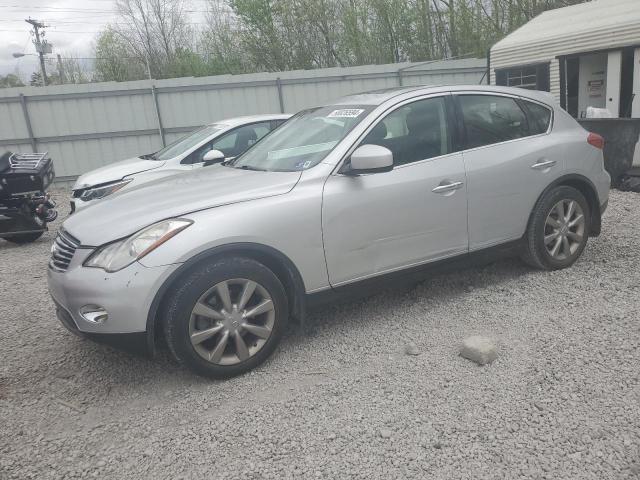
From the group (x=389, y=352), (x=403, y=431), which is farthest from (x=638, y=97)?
(x=403, y=431)

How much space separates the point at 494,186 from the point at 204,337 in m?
2.40

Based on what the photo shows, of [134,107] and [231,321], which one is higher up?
[134,107]

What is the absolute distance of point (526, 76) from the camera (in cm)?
1291

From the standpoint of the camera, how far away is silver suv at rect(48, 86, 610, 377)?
9.40 ft

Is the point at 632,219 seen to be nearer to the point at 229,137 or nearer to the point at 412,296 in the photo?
the point at 412,296

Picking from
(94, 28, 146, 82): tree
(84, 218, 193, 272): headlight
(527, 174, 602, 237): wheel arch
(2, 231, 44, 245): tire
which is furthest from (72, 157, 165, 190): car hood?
(94, 28, 146, 82): tree

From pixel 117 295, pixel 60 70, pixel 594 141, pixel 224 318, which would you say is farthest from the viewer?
pixel 60 70

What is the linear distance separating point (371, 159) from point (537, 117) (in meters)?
1.92

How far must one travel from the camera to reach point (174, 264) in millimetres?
2812

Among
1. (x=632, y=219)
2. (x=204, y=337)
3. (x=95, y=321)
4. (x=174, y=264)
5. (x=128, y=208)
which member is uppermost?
(x=128, y=208)

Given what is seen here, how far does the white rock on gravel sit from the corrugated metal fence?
408 inches

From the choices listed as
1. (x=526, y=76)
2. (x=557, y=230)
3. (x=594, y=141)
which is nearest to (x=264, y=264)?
(x=557, y=230)

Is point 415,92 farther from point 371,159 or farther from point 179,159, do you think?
point 179,159

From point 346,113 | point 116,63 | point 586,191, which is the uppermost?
point 116,63
